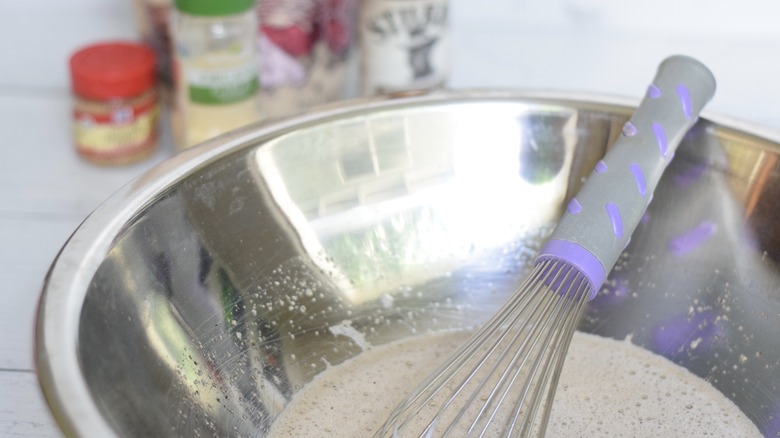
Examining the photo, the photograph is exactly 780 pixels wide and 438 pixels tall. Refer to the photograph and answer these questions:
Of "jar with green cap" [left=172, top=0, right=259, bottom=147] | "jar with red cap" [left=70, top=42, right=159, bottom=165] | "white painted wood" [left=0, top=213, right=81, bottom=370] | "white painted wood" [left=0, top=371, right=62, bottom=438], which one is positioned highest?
"jar with green cap" [left=172, top=0, right=259, bottom=147]

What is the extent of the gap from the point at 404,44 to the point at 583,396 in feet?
1.06

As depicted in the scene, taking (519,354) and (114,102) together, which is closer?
(519,354)

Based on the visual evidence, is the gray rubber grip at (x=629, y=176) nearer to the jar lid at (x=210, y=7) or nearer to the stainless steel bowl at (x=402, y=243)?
the stainless steel bowl at (x=402, y=243)

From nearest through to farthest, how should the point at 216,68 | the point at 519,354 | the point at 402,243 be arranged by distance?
the point at 519,354 → the point at 402,243 → the point at 216,68

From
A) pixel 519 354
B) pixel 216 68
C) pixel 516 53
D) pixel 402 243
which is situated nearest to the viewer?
pixel 519 354

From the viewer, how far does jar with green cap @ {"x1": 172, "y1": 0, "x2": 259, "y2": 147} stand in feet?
2.21

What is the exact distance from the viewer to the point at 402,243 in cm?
56

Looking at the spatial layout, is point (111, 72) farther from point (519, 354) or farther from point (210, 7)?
point (519, 354)

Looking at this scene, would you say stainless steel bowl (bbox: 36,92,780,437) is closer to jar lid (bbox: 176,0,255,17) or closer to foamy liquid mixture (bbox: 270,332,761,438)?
foamy liquid mixture (bbox: 270,332,761,438)

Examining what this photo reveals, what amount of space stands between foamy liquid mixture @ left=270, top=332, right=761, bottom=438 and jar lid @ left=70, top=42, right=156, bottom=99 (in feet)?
1.01

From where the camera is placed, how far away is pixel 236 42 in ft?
2.24

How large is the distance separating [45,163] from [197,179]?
1.08 ft

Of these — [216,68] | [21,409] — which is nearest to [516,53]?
[216,68]

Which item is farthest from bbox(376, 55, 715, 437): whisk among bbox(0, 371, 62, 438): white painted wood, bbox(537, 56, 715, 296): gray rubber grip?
bbox(0, 371, 62, 438): white painted wood
